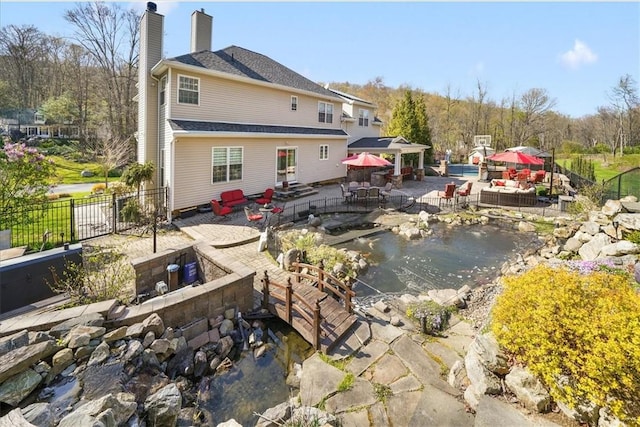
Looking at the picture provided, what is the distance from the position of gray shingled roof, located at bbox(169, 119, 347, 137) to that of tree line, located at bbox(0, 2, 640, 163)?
14.8 metres

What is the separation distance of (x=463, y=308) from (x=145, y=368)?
21.5 feet

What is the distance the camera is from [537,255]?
1077 cm

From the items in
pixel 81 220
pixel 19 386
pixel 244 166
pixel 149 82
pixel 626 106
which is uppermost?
pixel 626 106

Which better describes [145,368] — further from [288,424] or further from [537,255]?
[537,255]

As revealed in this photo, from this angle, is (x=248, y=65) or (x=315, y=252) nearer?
(x=315, y=252)

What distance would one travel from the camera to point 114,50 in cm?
3139

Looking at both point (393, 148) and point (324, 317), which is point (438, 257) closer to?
point (324, 317)

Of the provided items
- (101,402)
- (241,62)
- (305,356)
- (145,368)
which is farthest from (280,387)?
(241,62)

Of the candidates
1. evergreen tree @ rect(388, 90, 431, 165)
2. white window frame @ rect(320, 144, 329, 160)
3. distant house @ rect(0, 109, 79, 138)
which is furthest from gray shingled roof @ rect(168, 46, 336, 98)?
distant house @ rect(0, 109, 79, 138)

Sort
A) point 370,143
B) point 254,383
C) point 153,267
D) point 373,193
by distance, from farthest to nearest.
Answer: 1. point 370,143
2. point 373,193
3. point 153,267
4. point 254,383

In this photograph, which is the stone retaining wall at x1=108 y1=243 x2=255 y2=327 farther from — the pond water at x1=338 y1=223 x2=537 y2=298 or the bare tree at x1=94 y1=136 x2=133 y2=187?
the bare tree at x1=94 y1=136 x2=133 y2=187

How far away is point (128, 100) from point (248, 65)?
67.7 feet

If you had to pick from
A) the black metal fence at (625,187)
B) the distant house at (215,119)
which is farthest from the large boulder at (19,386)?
the black metal fence at (625,187)

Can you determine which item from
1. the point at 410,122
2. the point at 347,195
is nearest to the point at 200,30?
the point at 347,195
